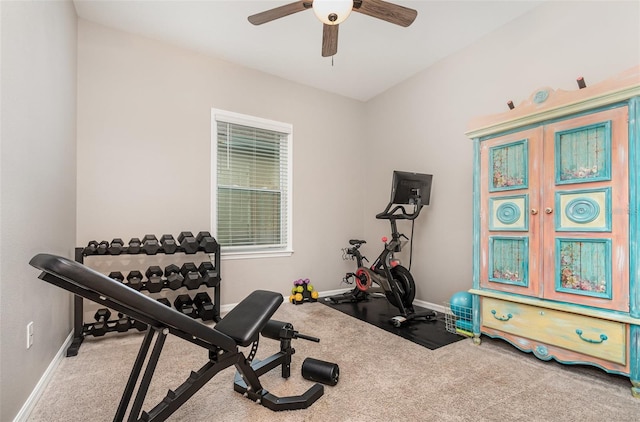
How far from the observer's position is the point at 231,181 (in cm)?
375

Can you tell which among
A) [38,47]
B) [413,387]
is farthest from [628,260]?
[38,47]

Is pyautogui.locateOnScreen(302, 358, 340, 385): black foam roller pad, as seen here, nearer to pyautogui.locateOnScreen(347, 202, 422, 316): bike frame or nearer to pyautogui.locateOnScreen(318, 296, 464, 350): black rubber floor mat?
pyautogui.locateOnScreen(318, 296, 464, 350): black rubber floor mat

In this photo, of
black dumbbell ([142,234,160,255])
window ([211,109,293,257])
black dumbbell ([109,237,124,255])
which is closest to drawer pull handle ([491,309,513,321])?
window ([211,109,293,257])

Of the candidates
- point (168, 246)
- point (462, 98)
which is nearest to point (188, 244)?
point (168, 246)

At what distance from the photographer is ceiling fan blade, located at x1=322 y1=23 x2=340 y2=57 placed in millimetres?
2240

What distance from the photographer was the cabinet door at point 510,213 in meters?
2.25

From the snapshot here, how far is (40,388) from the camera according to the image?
1.80 metres

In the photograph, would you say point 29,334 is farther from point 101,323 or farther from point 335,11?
point 335,11

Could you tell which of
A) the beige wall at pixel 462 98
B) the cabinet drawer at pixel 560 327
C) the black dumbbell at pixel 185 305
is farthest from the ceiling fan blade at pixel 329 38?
the black dumbbell at pixel 185 305

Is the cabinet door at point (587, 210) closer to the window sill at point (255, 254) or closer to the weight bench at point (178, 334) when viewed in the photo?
the weight bench at point (178, 334)

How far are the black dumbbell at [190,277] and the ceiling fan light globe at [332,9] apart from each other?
2.48m

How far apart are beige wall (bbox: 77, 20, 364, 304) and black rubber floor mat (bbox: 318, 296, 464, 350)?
0.73 m

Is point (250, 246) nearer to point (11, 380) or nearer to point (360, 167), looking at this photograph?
point (360, 167)

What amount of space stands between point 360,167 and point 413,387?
3.50 m
